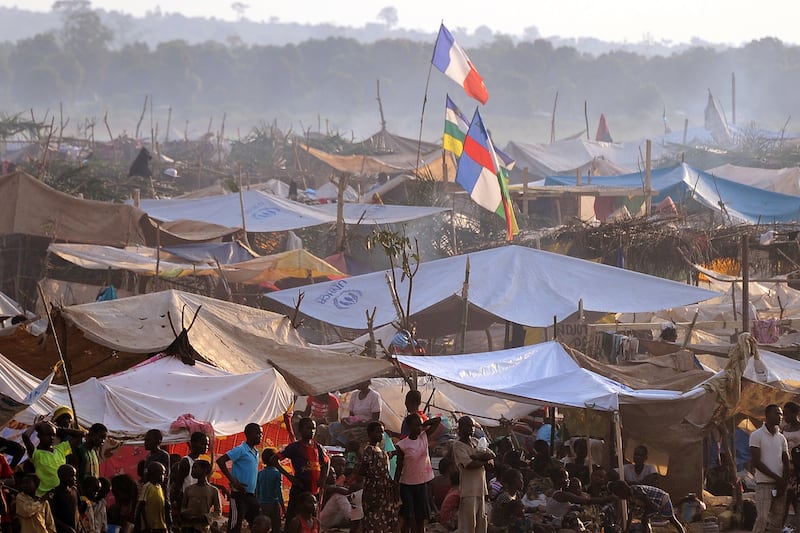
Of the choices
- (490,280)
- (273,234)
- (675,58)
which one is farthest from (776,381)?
(675,58)

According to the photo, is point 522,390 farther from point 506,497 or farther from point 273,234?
point 273,234

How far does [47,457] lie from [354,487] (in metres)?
3.06

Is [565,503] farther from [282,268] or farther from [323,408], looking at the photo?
[282,268]

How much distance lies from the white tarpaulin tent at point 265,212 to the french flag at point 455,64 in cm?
197

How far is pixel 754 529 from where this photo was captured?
10.1 meters

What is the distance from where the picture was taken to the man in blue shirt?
30.8ft

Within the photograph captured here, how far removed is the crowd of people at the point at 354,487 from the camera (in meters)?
8.48

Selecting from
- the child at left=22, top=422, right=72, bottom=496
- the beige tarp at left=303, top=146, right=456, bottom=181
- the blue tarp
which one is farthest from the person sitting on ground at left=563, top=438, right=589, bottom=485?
the beige tarp at left=303, top=146, right=456, bottom=181

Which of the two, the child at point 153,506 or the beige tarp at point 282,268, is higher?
the child at point 153,506

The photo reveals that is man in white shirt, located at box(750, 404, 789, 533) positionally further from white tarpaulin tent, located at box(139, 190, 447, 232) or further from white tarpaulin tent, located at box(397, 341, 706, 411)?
white tarpaulin tent, located at box(139, 190, 447, 232)

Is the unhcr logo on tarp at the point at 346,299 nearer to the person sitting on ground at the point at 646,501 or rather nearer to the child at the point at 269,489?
the child at the point at 269,489

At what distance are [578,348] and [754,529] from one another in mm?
3782

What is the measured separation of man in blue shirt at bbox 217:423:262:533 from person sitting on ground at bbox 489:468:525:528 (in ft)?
6.24

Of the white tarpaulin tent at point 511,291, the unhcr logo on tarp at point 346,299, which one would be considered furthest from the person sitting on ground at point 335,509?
the unhcr logo on tarp at point 346,299
